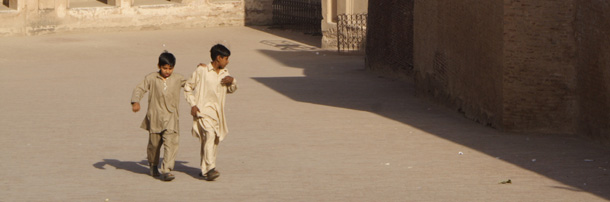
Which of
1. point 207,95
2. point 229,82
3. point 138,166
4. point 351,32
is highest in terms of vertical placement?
point 229,82

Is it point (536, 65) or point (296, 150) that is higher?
point (536, 65)

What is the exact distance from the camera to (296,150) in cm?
1194

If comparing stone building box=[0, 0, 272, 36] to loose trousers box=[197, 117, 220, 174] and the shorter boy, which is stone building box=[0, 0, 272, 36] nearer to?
the shorter boy

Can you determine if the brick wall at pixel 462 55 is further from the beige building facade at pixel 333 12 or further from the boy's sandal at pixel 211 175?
the beige building facade at pixel 333 12

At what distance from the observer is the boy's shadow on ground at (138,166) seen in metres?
10.8

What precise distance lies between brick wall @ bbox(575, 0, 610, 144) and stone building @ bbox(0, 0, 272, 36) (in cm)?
1832

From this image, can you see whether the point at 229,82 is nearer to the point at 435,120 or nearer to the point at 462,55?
the point at 435,120

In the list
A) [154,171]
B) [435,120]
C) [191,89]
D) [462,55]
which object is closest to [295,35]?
[462,55]

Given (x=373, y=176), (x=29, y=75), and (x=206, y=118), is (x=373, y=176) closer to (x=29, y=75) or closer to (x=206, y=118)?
(x=206, y=118)

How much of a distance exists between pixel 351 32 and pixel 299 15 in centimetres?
549

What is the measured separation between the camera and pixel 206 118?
10109 millimetres

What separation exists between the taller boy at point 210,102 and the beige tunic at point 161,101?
0.16m

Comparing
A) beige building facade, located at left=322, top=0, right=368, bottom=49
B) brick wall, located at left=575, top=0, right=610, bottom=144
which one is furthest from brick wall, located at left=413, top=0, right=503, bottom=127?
beige building facade, located at left=322, top=0, right=368, bottom=49

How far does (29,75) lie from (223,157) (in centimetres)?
983
